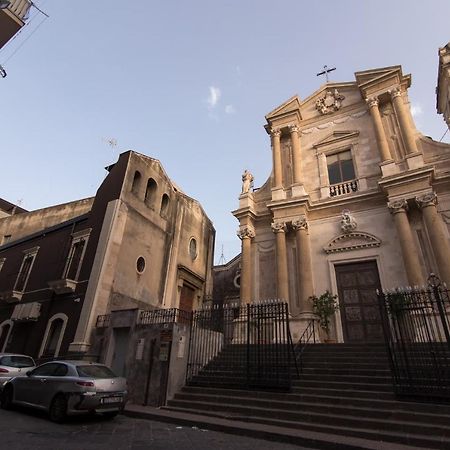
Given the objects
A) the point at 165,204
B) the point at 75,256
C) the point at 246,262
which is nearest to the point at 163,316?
the point at 246,262

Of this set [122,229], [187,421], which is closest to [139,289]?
[122,229]

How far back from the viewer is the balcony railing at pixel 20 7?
1277cm

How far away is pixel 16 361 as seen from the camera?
34.9 ft

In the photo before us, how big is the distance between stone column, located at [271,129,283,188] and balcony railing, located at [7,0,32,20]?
1255cm

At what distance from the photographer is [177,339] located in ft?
31.7

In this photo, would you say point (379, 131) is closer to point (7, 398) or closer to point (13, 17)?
point (13, 17)

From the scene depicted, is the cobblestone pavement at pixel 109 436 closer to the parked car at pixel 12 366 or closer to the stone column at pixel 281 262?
the parked car at pixel 12 366

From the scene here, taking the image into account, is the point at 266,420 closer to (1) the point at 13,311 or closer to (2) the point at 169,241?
(2) the point at 169,241

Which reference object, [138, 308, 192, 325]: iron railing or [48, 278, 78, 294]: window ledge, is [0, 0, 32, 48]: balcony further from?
[138, 308, 192, 325]: iron railing

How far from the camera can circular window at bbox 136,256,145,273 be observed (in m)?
15.7

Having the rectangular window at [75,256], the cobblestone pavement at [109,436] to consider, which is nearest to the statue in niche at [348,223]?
the cobblestone pavement at [109,436]

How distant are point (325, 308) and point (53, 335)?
1199 cm

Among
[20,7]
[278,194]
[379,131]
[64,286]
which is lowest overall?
[64,286]

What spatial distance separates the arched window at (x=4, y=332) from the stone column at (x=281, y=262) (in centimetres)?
1404
